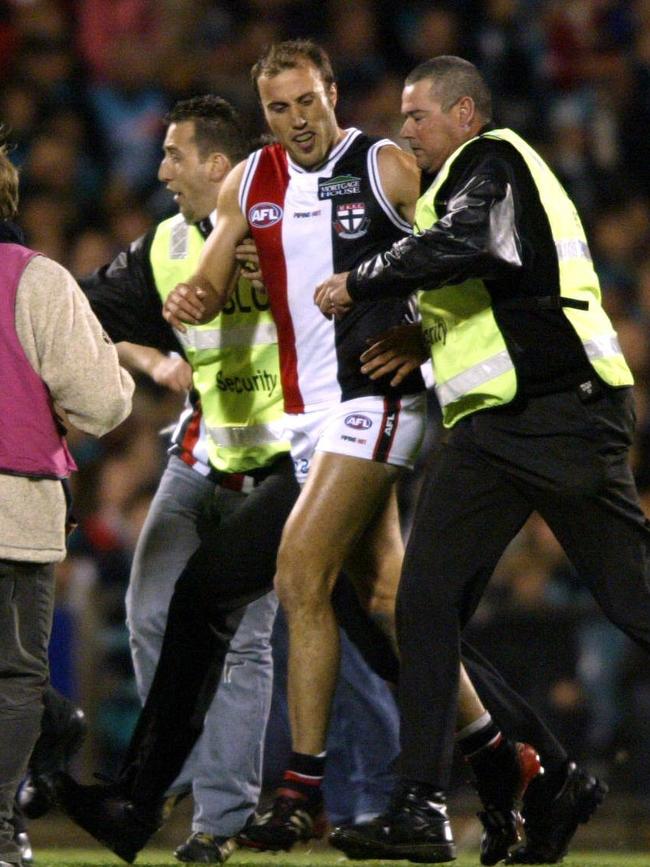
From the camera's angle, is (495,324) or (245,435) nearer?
(495,324)

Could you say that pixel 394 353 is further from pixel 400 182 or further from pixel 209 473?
pixel 209 473

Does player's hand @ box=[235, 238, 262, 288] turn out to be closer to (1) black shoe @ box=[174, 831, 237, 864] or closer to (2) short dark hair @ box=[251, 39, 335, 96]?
(2) short dark hair @ box=[251, 39, 335, 96]

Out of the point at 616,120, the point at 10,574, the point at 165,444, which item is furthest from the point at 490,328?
the point at 616,120

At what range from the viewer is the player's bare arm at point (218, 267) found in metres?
4.91

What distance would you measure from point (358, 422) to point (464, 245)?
0.73m

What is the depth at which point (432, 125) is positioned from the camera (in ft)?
15.3

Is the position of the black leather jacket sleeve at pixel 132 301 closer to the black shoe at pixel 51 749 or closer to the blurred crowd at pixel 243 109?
the black shoe at pixel 51 749

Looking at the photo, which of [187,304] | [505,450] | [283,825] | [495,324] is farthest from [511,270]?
[283,825]

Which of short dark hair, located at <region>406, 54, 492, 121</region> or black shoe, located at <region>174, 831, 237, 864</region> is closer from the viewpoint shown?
short dark hair, located at <region>406, 54, 492, 121</region>

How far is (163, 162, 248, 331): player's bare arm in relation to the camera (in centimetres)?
491

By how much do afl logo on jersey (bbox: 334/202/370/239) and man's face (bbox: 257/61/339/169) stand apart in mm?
193

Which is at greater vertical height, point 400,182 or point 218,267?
point 400,182

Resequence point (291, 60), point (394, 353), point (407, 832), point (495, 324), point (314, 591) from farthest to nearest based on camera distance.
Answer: point (291, 60)
point (394, 353)
point (314, 591)
point (495, 324)
point (407, 832)

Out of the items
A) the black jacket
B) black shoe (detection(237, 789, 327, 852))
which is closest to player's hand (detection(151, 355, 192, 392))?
the black jacket
